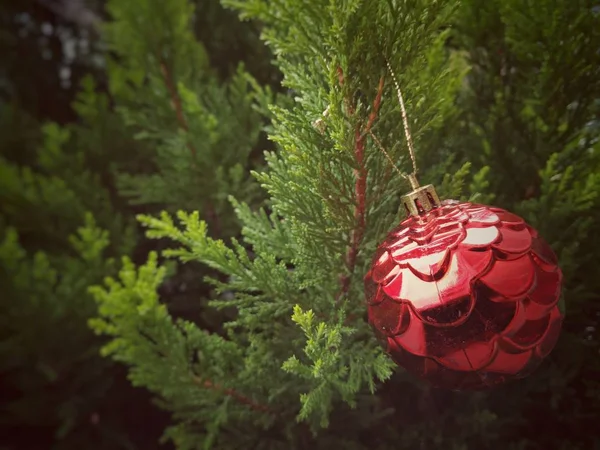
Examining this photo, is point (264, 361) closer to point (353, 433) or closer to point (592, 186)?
point (353, 433)

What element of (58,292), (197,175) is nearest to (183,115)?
(197,175)

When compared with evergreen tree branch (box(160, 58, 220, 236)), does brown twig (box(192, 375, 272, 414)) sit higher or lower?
lower

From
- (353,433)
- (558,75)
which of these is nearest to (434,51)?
(558,75)

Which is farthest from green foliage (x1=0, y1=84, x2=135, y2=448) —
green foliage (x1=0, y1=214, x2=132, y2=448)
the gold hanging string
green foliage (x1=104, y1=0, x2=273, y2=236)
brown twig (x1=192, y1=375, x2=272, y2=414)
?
the gold hanging string

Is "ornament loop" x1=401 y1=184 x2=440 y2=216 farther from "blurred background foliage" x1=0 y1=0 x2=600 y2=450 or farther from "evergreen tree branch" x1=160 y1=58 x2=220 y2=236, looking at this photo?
"evergreen tree branch" x1=160 y1=58 x2=220 y2=236

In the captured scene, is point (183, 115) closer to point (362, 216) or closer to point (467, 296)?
point (362, 216)

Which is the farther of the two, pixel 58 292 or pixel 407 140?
pixel 58 292

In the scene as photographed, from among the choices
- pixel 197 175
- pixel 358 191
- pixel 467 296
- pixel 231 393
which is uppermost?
pixel 197 175

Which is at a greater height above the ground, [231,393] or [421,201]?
[421,201]
